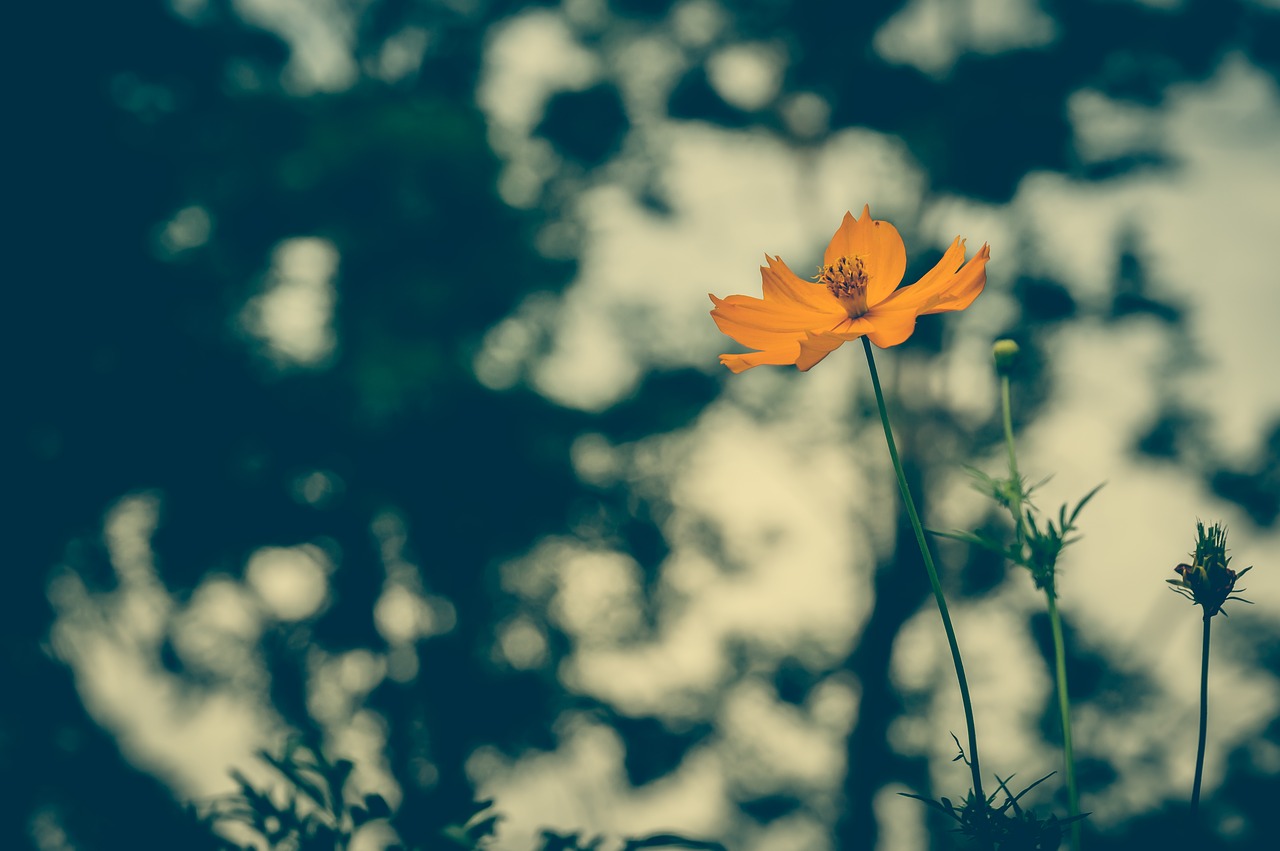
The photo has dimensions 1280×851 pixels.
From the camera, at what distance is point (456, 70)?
5.76 m

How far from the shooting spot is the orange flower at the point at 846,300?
50cm

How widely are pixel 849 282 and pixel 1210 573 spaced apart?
0.26m

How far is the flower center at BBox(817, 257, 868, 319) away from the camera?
1.93 feet

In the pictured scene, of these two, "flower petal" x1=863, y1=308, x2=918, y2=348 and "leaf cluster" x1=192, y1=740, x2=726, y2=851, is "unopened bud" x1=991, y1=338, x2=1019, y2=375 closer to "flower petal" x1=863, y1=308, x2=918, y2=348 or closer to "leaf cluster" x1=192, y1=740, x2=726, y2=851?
"flower petal" x1=863, y1=308, x2=918, y2=348

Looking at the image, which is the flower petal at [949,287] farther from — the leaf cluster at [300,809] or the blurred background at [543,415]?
the blurred background at [543,415]

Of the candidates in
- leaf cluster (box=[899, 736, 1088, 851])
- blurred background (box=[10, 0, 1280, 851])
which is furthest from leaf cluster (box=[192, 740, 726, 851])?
blurred background (box=[10, 0, 1280, 851])

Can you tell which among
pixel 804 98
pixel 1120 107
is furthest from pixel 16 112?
pixel 1120 107

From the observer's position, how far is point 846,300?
0.60 metres

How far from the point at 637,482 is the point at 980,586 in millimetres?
2109

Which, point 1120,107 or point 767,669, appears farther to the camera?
point 767,669

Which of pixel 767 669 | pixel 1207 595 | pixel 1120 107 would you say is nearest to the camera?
pixel 1207 595

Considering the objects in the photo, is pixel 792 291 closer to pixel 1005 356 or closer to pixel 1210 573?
pixel 1005 356

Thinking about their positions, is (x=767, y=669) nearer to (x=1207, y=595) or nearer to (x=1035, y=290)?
(x=1035, y=290)

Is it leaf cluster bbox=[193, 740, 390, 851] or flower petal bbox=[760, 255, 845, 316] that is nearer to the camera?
flower petal bbox=[760, 255, 845, 316]
